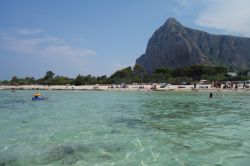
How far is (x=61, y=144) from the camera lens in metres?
16.5

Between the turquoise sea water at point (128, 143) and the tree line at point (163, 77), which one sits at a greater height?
the tree line at point (163, 77)

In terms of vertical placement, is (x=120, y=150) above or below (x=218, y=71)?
below

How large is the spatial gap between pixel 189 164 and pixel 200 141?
4.55 m

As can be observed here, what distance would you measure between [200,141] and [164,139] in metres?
1.93

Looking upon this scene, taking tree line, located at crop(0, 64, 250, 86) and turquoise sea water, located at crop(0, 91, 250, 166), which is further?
tree line, located at crop(0, 64, 250, 86)

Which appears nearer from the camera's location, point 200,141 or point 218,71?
point 200,141

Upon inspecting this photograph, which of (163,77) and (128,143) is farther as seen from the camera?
(163,77)

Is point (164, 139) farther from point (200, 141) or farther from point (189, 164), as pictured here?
point (189, 164)

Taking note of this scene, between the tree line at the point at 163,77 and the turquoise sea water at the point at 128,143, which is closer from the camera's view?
the turquoise sea water at the point at 128,143

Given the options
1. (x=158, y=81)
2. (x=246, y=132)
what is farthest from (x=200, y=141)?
(x=158, y=81)

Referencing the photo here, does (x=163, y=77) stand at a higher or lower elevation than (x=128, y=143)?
higher

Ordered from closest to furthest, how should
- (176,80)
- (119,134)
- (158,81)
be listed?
(119,134), (176,80), (158,81)

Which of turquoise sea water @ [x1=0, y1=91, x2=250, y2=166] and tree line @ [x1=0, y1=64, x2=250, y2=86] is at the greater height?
tree line @ [x1=0, y1=64, x2=250, y2=86]

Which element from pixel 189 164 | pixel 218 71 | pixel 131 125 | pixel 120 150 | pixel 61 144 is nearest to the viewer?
pixel 189 164
